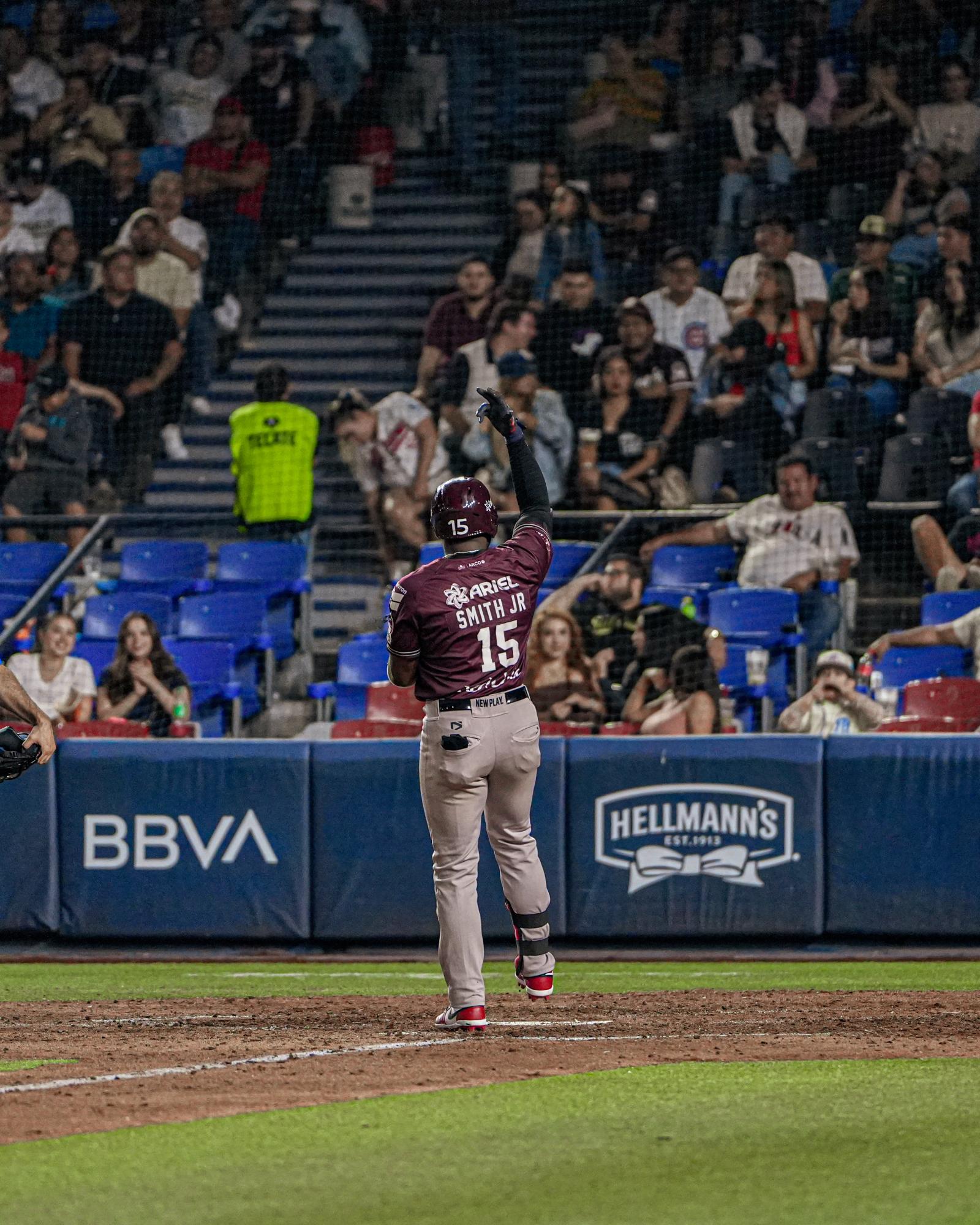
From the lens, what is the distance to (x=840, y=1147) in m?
4.94

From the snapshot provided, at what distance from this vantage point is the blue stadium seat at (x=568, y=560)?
46.2ft

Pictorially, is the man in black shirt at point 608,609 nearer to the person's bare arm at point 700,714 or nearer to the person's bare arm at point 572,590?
the person's bare arm at point 572,590

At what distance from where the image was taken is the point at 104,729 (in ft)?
39.4

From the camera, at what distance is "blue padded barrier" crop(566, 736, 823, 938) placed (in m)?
10.8

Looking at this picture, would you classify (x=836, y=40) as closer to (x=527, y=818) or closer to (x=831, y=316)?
(x=831, y=316)

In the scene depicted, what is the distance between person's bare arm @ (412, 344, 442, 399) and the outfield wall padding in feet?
17.0

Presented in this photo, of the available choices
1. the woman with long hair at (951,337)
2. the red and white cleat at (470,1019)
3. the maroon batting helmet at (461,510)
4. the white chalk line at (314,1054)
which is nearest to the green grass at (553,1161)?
the white chalk line at (314,1054)

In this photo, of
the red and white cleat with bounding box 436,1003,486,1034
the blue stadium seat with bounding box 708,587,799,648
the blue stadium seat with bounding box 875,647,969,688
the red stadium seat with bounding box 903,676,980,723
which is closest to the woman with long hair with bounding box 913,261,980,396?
the blue stadium seat with bounding box 708,587,799,648

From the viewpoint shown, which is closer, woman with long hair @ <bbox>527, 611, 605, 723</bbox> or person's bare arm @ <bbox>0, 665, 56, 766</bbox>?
person's bare arm @ <bbox>0, 665, 56, 766</bbox>

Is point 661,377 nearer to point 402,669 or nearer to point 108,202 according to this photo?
point 108,202

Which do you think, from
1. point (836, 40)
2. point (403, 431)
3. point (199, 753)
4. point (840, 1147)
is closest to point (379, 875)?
point (199, 753)

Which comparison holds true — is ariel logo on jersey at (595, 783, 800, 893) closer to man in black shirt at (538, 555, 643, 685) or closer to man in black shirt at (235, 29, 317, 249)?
man in black shirt at (538, 555, 643, 685)

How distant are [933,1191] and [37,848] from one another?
756 centimetres

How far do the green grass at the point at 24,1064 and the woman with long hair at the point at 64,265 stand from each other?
11730 mm
